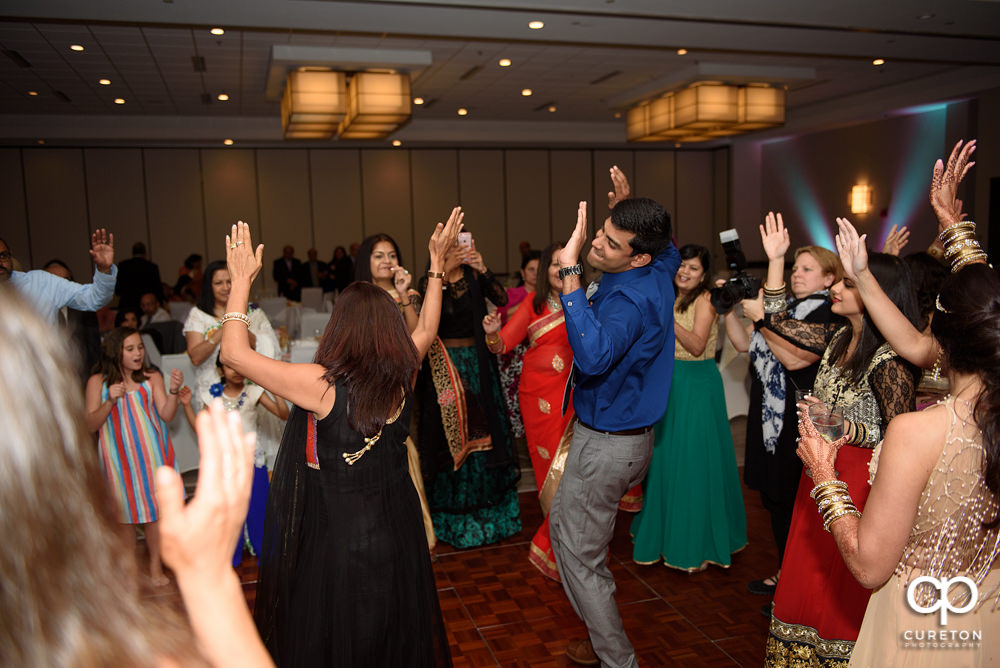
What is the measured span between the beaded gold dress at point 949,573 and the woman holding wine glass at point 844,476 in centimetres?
63

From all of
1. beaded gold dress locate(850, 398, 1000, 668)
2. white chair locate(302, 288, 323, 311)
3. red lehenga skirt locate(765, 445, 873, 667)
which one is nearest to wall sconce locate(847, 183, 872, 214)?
white chair locate(302, 288, 323, 311)

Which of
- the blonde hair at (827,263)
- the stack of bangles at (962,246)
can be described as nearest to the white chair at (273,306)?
the blonde hair at (827,263)

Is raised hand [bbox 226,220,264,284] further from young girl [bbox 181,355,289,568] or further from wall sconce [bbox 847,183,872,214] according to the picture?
wall sconce [bbox 847,183,872,214]

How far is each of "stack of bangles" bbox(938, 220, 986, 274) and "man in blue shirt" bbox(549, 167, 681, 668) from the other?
2.61 ft

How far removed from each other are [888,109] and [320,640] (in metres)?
10.8

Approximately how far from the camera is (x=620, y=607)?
3.06m

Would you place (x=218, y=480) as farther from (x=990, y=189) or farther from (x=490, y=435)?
(x=990, y=189)

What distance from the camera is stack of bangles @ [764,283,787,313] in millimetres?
2719

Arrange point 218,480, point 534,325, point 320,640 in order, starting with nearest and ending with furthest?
point 218,480 → point 320,640 → point 534,325

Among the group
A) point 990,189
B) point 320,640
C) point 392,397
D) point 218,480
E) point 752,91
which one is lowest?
point 320,640

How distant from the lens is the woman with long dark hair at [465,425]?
3.65 metres

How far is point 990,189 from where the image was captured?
8.98 metres

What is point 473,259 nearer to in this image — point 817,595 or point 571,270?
point 571,270

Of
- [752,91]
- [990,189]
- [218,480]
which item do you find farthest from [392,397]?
[990,189]
